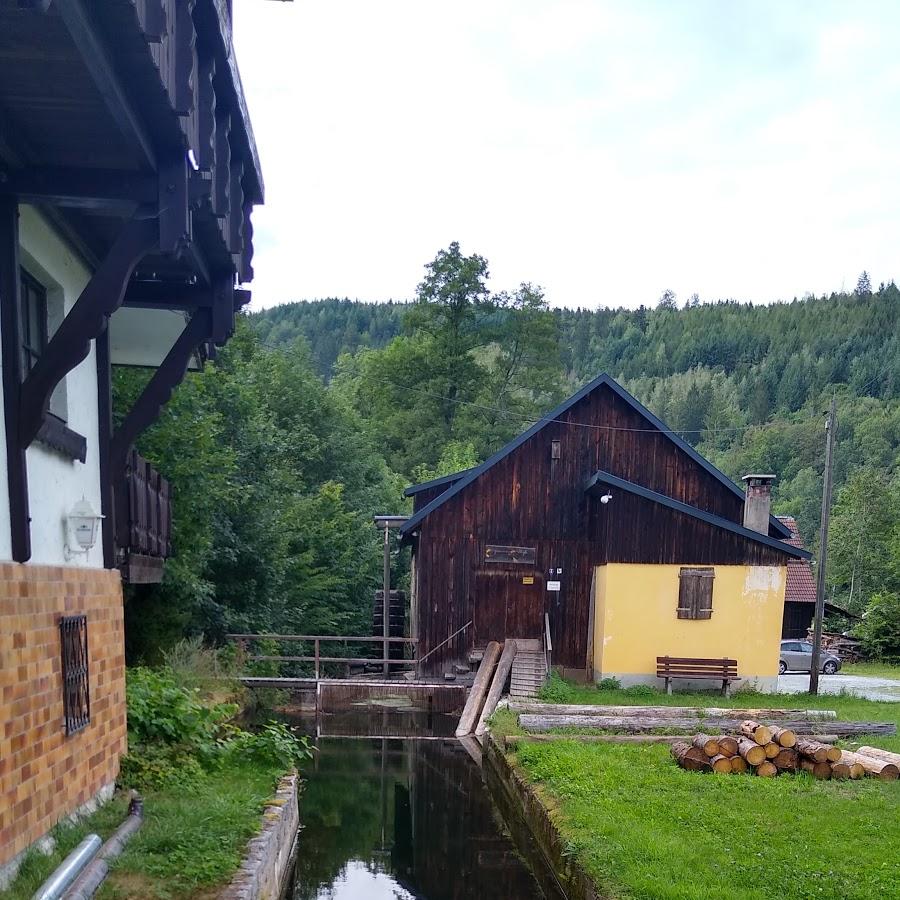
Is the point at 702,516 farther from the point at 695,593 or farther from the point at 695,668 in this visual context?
the point at 695,668

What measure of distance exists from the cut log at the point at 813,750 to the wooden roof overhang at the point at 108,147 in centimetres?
941

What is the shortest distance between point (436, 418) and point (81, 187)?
35712 millimetres

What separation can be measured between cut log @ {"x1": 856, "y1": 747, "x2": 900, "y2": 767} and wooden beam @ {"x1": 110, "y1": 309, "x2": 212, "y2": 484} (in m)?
10.1

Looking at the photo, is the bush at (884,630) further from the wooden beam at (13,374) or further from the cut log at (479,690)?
the wooden beam at (13,374)

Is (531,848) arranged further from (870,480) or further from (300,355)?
(870,480)

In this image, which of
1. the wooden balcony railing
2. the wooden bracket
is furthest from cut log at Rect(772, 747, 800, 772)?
the wooden bracket

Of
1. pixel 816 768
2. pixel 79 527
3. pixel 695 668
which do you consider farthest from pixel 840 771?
pixel 79 527

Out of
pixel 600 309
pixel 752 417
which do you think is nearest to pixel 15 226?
pixel 752 417

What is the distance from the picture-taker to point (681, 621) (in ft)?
58.3

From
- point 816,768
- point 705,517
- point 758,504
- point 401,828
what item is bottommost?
point 401,828

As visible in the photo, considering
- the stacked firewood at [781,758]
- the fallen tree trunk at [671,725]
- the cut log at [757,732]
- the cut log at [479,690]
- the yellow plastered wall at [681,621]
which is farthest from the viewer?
the yellow plastered wall at [681,621]

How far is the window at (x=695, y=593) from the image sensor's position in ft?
58.3

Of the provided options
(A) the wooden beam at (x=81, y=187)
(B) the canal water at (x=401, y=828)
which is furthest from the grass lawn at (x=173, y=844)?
(A) the wooden beam at (x=81, y=187)

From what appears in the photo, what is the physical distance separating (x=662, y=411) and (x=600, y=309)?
2625 cm
